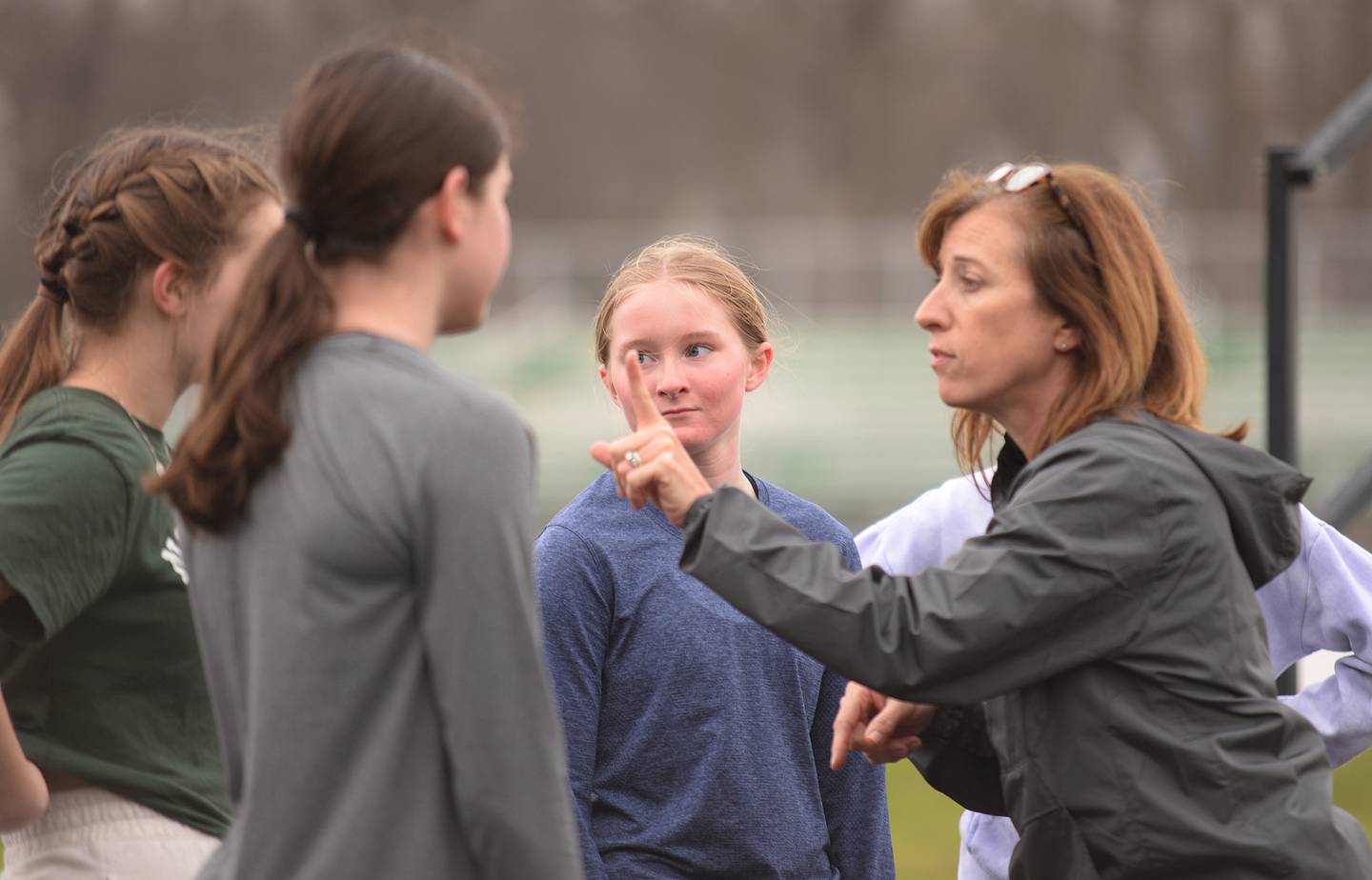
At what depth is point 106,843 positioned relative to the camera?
2775mm

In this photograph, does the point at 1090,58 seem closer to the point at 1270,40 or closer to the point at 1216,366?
the point at 1270,40

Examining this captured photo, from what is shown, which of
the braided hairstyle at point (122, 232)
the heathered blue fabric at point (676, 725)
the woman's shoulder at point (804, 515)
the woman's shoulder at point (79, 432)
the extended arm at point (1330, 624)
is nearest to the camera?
the woman's shoulder at point (79, 432)

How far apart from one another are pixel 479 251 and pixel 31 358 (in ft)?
3.44

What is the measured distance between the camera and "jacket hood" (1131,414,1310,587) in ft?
8.57

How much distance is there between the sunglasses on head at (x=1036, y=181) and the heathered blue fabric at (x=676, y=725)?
86 cm

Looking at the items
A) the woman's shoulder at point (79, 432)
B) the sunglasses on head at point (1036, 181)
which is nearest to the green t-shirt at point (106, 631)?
the woman's shoulder at point (79, 432)

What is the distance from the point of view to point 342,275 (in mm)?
2236

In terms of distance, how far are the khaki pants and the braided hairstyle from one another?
599 millimetres

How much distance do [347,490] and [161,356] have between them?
0.99m

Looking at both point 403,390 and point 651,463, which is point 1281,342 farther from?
point 403,390

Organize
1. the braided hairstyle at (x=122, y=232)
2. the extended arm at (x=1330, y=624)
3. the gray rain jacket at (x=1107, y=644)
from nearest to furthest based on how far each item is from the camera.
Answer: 1. the gray rain jacket at (x=1107, y=644)
2. the braided hairstyle at (x=122, y=232)
3. the extended arm at (x=1330, y=624)

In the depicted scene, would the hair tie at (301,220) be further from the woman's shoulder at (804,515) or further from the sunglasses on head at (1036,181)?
the woman's shoulder at (804,515)

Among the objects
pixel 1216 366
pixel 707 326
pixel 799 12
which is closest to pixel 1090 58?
pixel 799 12

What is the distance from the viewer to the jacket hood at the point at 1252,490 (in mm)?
2611
